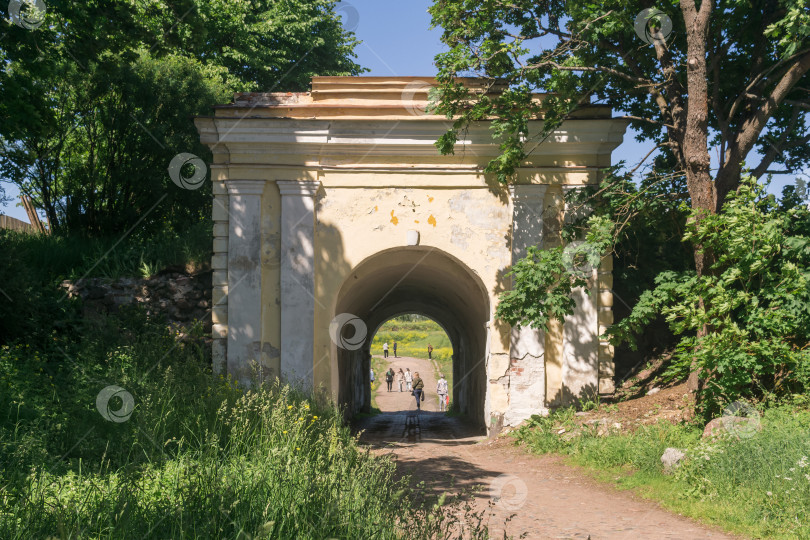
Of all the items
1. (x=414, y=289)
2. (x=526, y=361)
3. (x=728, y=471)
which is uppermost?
(x=414, y=289)

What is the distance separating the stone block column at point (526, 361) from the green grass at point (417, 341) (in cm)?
2690

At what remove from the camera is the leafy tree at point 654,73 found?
949cm

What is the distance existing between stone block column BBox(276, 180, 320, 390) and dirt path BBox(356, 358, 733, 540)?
6.48 ft

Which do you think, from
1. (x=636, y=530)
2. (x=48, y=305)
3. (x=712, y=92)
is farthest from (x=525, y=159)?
(x=48, y=305)

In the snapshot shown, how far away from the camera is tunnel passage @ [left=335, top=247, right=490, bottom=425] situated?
12.6 meters

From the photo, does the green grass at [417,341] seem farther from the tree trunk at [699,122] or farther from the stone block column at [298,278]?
the tree trunk at [699,122]

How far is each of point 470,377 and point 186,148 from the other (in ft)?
31.7

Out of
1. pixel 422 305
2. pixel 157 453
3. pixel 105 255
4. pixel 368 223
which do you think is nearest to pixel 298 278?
pixel 368 223

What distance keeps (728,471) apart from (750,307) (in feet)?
8.83

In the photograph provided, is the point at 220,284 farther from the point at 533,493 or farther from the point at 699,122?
the point at 699,122

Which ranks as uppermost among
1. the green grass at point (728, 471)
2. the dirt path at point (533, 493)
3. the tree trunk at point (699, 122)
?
the tree trunk at point (699, 122)

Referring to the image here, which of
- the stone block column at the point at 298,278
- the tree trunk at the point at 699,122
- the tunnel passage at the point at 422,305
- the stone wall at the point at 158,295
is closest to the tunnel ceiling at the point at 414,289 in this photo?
the tunnel passage at the point at 422,305

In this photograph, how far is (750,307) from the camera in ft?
28.1

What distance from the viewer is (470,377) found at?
18.2 m
